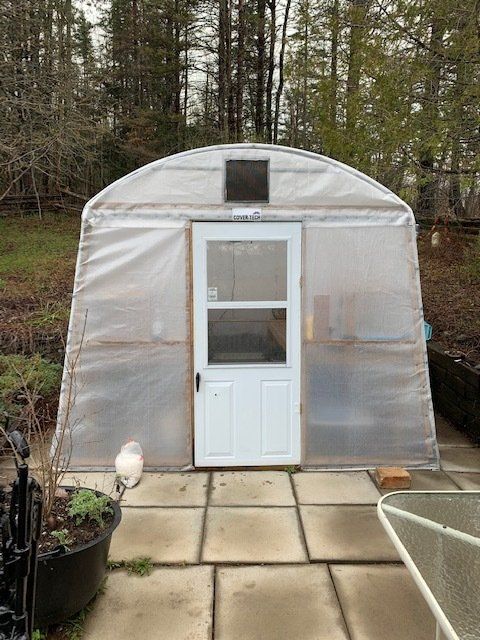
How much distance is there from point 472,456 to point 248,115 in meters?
12.7

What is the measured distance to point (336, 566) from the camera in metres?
2.98

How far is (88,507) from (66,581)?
0.40 metres

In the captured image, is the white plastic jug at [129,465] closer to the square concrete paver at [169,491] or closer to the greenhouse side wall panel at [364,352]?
the square concrete paver at [169,491]

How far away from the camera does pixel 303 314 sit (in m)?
4.16

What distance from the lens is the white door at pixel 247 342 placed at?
13.4 ft

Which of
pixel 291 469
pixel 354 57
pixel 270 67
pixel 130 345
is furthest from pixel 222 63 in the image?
pixel 291 469

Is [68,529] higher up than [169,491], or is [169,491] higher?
[68,529]

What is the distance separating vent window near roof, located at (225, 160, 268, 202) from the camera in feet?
13.1

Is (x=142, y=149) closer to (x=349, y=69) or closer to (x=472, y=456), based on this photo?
(x=349, y=69)

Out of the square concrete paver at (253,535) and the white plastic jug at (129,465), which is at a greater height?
the white plastic jug at (129,465)

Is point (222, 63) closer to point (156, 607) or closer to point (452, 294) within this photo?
point (452, 294)

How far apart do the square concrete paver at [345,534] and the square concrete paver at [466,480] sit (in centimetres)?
87

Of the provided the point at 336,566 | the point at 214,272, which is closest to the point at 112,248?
the point at 214,272

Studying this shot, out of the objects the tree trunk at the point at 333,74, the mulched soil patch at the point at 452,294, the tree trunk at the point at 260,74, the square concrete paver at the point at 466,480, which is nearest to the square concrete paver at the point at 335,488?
the square concrete paver at the point at 466,480
